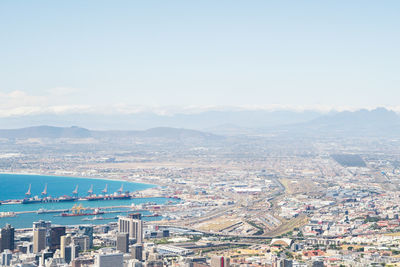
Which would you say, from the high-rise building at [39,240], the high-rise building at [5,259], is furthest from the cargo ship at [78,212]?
the high-rise building at [5,259]

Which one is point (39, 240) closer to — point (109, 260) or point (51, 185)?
point (109, 260)

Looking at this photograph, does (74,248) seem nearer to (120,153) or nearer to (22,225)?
(22,225)

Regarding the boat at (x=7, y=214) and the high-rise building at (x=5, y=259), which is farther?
the boat at (x=7, y=214)

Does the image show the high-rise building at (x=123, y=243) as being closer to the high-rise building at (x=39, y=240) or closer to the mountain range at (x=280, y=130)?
the high-rise building at (x=39, y=240)

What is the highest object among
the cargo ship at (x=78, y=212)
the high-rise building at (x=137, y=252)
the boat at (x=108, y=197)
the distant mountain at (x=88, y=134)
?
the distant mountain at (x=88, y=134)

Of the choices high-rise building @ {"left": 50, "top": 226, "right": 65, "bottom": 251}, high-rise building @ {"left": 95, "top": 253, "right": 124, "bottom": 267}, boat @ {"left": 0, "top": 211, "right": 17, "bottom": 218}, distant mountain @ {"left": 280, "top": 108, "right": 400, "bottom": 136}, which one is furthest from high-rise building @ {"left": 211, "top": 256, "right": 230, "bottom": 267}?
distant mountain @ {"left": 280, "top": 108, "right": 400, "bottom": 136}

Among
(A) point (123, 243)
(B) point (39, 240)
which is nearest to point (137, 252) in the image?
(A) point (123, 243)

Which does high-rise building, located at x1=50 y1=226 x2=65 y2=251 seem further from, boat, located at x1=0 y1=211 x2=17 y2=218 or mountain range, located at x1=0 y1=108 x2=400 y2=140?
mountain range, located at x1=0 y1=108 x2=400 y2=140
